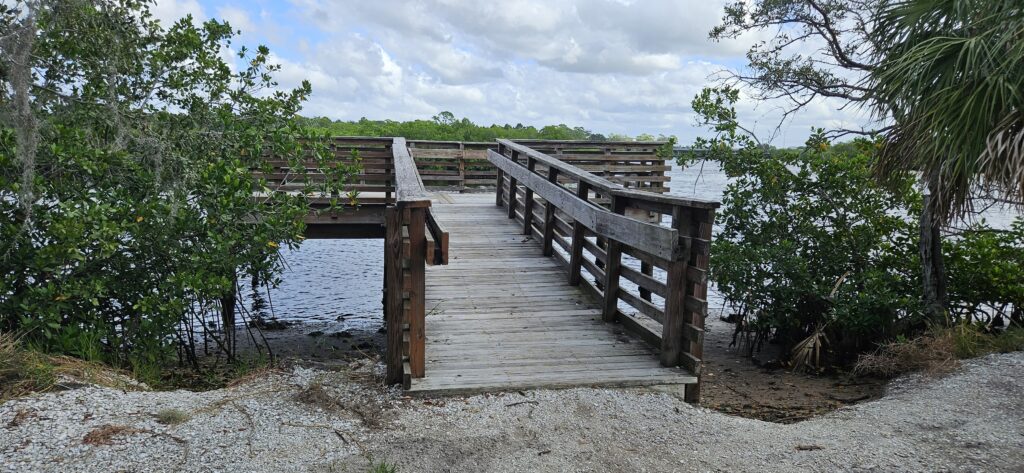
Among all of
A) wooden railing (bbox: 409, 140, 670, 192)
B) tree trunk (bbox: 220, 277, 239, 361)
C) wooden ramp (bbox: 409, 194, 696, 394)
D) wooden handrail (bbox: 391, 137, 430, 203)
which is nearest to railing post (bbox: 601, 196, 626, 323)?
wooden ramp (bbox: 409, 194, 696, 394)

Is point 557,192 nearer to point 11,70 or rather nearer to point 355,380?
point 355,380

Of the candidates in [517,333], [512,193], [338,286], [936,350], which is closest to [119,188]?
[517,333]

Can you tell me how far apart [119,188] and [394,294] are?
2.63 metres

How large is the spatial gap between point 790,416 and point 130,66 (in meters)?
6.30

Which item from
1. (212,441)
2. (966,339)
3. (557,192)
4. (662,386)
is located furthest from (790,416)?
(212,441)

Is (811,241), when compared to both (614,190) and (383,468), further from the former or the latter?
(383,468)

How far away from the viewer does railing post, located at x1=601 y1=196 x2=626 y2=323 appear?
654 cm

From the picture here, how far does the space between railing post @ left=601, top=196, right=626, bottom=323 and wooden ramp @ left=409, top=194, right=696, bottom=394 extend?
0.13 meters

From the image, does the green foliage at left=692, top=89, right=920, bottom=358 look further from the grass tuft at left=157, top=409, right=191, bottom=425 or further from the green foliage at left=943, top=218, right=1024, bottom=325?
the grass tuft at left=157, top=409, right=191, bottom=425

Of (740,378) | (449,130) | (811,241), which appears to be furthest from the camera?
(449,130)

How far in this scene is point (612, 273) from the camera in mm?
6578

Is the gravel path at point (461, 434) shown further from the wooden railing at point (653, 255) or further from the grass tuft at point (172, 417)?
the wooden railing at point (653, 255)

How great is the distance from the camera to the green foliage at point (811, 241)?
8289 mm

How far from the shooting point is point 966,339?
7.18 metres
